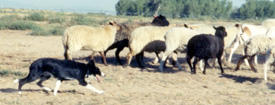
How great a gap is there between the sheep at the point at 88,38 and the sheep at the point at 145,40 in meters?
0.81

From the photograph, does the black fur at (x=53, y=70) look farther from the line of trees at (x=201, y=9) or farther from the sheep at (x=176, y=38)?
the line of trees at (x=201, y=9)

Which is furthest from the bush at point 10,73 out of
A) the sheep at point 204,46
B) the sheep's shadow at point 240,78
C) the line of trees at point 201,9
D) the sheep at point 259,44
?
the line of trees at point 201,9

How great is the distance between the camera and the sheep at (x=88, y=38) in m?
12.7

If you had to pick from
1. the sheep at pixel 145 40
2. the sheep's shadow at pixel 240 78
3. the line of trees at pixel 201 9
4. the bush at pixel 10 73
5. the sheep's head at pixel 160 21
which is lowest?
the line of trees at pixel 201 9

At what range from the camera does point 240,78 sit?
12258mm

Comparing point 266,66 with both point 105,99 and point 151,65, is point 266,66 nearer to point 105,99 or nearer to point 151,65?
point 151,65

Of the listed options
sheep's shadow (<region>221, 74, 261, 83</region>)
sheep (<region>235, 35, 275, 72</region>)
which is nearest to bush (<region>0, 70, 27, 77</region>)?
sheep's shadow (<region>221, 74, 261, 83</region>)

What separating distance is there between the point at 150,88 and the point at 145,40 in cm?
320

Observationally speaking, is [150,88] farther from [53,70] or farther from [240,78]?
A: [240,78]

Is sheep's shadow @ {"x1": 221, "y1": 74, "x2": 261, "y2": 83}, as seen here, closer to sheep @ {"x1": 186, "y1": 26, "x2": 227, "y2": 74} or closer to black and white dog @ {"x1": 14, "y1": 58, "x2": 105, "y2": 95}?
sheep @ {"x1": 186, "y1": 26, "x2": 227, "y2": 74}

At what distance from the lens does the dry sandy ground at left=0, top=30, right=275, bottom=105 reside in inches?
343

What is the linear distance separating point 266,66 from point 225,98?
10.5 feet

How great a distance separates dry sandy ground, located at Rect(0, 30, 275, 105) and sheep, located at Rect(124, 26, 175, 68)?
640 mm

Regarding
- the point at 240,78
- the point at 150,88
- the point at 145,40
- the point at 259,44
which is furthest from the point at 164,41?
the point at 150,88
